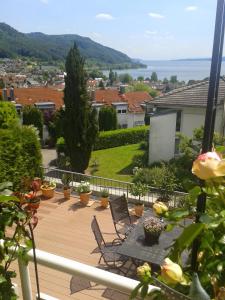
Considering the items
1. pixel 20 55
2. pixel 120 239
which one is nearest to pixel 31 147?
pixel 120 239

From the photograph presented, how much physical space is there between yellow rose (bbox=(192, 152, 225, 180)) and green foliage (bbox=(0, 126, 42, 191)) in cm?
833

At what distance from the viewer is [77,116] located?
52.2ft

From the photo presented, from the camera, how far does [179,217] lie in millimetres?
1112

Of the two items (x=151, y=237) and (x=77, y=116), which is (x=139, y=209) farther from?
(x=77, y=116)

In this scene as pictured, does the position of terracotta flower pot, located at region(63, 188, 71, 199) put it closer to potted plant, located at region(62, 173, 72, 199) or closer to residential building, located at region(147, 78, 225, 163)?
potted plant, located at region(62, 173, 72, 199)

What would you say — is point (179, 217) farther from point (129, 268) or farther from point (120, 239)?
point (120, 239)

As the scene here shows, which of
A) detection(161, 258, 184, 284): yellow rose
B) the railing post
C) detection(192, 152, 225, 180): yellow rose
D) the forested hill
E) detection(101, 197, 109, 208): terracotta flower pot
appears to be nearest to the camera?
detection(192, 152, 225, 180): yellow rose

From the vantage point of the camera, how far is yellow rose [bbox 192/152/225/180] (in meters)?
0.98

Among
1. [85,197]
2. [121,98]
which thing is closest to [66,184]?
[85,197]

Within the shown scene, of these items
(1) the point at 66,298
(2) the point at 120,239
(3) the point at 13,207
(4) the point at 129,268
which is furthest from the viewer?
(2) the point at 120,239

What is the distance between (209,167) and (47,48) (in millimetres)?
154010

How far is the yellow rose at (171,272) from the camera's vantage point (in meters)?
1.11

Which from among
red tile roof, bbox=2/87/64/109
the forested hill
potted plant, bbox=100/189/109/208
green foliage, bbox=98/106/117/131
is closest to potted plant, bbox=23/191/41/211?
potted plant, bbox=100/189/109/208

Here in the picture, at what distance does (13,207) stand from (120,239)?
520cm
